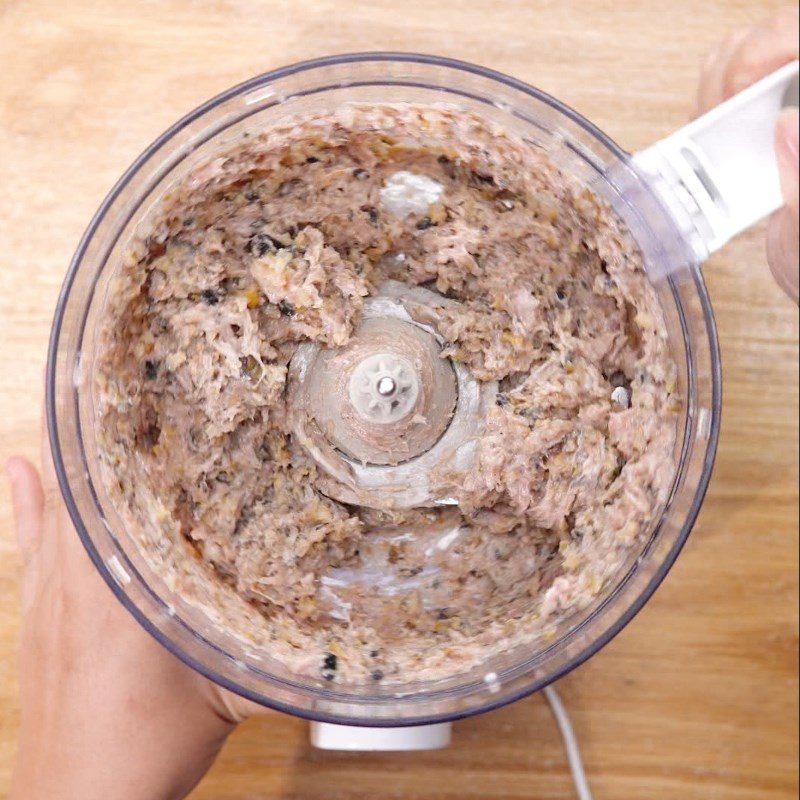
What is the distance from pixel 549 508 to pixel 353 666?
0.21 meters

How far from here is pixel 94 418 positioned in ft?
2.06

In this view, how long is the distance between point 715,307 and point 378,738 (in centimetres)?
49

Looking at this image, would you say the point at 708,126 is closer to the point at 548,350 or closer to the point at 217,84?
the point at 548,350

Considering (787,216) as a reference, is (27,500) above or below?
below

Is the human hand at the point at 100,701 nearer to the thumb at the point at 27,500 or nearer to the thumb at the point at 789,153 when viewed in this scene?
the thumb at the point at 27,500

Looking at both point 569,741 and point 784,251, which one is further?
point 569,741

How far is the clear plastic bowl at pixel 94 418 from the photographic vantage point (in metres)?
0.60

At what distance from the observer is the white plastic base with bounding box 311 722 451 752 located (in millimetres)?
672

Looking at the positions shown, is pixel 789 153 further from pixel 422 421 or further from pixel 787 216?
pixel 422 421

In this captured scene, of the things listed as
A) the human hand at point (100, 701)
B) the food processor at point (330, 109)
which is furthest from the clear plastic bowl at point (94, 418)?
the human hand at point (100, 701)

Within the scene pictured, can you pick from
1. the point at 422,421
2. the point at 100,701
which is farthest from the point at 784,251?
the point at 100,701

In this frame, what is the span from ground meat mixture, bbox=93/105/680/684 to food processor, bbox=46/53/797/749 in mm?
11

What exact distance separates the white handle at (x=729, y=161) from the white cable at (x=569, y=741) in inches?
17.9

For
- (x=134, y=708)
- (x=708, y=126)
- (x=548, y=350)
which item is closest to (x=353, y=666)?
(x=134, y=708)
